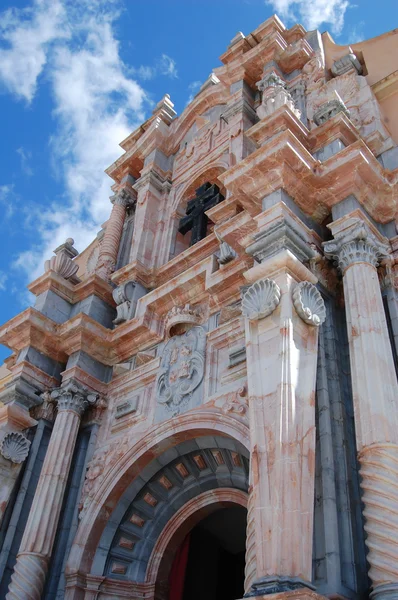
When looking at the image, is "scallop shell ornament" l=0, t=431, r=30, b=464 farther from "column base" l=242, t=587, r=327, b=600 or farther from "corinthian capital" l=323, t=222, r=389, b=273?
"column base" l=242, t=587, r=327, b=600

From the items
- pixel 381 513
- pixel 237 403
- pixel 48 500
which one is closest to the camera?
pixel 381 513

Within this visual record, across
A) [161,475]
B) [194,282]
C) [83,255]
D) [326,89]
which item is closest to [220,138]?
[326,89]

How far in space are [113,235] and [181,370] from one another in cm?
577

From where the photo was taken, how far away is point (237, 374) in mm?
9547

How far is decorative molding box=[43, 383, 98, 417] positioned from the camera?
1141 centimetres

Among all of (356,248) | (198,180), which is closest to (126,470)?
(356,248)

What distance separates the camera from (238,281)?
10.5m

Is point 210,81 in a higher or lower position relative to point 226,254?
higher

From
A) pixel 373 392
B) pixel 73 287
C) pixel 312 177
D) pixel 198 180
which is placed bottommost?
pixel 373 392

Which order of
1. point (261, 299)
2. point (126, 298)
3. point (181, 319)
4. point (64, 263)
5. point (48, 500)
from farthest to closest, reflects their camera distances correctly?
point (64, 263), point (126, 298), point (181, 319), point (48, 500), point (261, 299)

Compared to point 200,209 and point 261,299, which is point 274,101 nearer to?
point 261,299

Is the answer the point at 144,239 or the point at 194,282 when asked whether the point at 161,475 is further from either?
the point at 144,239

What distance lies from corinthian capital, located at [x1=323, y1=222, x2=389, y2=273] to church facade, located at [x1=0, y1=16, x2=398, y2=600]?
29 millimetres

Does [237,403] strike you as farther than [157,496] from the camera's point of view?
No
